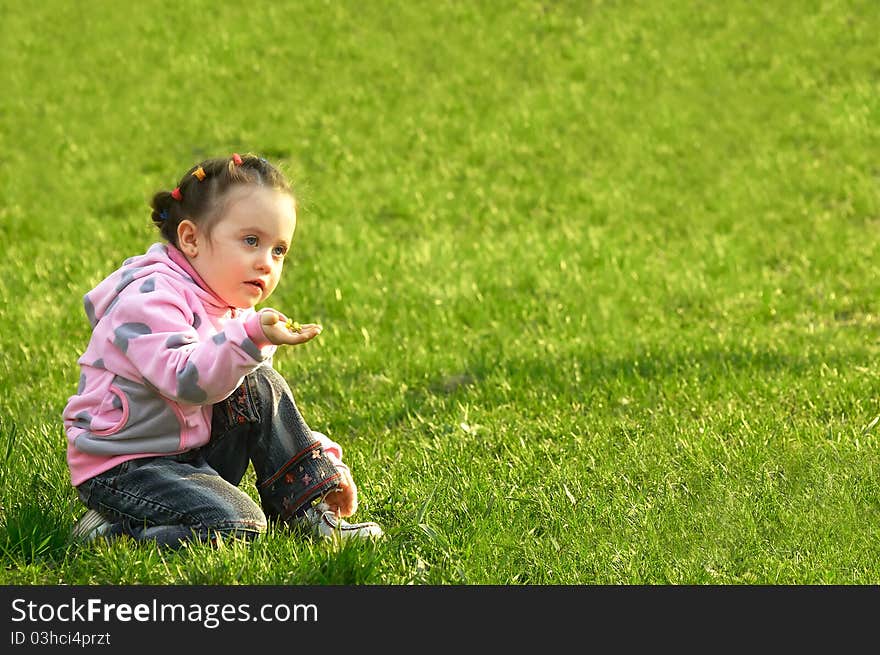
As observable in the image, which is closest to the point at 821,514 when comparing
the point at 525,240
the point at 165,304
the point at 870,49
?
the point at 165,304

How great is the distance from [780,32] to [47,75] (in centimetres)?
854

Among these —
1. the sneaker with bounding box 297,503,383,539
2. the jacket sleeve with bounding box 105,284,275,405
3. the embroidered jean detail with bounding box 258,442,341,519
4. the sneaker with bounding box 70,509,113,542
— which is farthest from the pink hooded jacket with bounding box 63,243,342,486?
the sneaker with bounding box 297,503,383,539

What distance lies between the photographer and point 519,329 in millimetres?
7699

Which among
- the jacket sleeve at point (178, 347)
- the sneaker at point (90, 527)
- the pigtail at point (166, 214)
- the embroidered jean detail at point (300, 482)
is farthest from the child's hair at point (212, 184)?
the sneaker at point (90, 527)

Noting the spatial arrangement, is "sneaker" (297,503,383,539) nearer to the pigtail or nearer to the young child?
the young child

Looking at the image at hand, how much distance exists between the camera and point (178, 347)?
11.8ft

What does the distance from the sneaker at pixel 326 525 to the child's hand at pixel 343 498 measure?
0.12 ft

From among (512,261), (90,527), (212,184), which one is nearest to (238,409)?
(90,527)

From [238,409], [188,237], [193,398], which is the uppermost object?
[188,237]

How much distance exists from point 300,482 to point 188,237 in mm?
881

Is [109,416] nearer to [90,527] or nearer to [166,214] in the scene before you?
[90,527]

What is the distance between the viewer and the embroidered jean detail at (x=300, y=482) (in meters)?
3.99

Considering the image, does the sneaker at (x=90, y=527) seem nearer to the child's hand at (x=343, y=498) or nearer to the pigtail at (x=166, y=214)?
the child's hand at (x=343, y=498)

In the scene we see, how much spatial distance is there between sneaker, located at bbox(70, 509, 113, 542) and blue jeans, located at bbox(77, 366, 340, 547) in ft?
0.12
